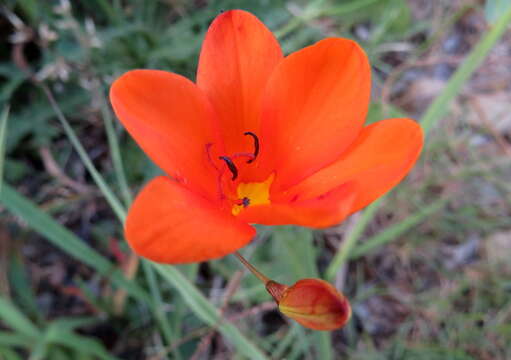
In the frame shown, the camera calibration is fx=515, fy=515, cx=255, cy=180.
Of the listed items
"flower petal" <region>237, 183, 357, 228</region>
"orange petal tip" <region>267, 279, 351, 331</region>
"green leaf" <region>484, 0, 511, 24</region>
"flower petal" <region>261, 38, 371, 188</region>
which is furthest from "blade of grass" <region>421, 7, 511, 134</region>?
"orange petal tip" <region>267, 279, 351, 331</region>

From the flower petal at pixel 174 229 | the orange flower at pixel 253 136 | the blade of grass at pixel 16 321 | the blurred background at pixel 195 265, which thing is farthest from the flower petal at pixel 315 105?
the blade of grass at pixel 16 321

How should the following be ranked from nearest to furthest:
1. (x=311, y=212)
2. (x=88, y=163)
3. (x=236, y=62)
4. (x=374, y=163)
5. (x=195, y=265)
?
(x=311, y=212), (x=374, y=163), (x=236, y=62), (x=88, y=163), (x=195, y=265)

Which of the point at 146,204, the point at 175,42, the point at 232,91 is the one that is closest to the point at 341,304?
the point at 146,204

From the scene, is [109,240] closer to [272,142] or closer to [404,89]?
[272,142]

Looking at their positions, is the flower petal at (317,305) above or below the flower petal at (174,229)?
below

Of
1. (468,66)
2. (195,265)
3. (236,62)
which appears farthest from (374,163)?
(195,265)

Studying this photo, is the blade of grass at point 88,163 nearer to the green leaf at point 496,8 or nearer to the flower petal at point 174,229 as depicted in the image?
the flower petal at point 174,229

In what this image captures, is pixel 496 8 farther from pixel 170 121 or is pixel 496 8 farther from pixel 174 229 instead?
pixel 174 229
